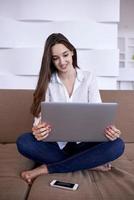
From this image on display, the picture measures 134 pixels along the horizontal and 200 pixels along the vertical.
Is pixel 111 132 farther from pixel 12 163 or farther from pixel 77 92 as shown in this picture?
pixel 12 163

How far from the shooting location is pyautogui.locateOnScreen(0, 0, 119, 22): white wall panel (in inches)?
94.0

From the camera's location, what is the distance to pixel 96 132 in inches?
50.8

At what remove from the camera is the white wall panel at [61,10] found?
7.83 feet

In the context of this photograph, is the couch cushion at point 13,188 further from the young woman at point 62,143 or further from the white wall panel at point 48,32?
the white wall panel at point 48,32

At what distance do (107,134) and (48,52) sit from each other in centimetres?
57

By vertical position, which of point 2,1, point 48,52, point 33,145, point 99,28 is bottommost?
point 33,145

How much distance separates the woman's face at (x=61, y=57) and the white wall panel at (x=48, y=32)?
83cm

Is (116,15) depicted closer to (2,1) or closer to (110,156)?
(2,1)

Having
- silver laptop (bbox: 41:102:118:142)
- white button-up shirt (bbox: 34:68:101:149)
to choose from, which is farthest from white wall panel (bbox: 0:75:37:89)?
silver laptop (bbox: 41:102:118:142)

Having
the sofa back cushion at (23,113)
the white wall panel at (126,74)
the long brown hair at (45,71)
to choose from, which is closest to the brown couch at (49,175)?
the sofa back cushion at (23,113)

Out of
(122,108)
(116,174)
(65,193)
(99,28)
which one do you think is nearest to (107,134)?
(116,174)

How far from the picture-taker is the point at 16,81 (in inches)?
96.0

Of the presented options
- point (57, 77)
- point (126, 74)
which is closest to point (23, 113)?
point (57, 77)

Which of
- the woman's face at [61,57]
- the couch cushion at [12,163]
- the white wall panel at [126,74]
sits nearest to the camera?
the couch cushion at [12,163]
